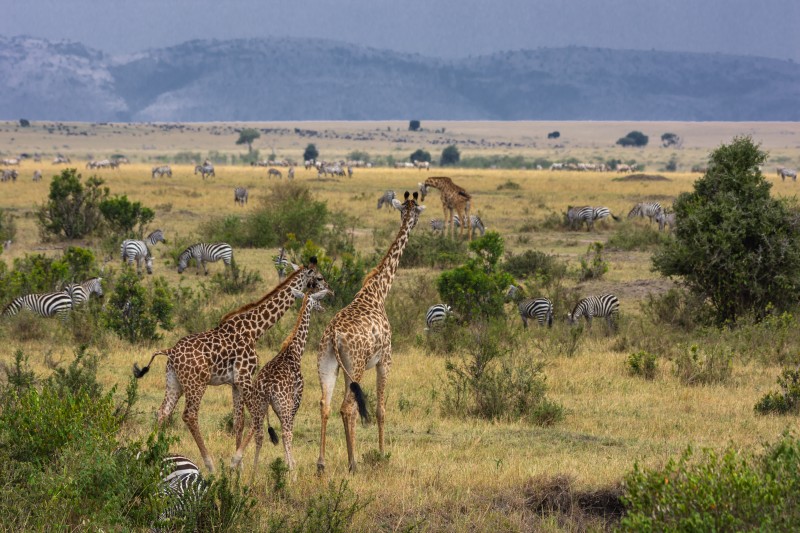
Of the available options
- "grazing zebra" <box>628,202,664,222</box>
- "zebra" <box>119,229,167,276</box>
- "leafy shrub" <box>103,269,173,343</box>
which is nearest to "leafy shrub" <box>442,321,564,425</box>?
"leafy shrub" <box>103,269,173,343</box>

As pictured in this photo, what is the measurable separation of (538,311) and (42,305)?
24.8 ft

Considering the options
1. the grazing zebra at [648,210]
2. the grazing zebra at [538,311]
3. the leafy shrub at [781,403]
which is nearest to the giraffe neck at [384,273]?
the leafy shrub at [781,403]

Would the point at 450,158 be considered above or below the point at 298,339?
below

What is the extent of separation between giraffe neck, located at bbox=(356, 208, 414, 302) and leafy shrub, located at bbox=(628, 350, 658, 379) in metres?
4.04

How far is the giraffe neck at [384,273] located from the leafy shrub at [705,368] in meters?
4.07

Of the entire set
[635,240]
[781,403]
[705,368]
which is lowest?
[635,240]

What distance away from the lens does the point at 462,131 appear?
19762 centimetres

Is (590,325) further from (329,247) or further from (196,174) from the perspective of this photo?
(196,174)

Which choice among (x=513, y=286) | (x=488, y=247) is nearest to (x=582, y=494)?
(x=513, y=286)

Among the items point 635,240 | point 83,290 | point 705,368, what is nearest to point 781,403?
point 705,368

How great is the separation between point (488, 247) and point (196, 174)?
50103 mm

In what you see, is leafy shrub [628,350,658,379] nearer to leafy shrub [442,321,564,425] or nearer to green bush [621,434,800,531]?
leafy shrub [442,321,564,425]

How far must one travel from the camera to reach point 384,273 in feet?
29.1

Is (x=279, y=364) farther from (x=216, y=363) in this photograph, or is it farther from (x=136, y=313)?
(x=136, y=313)
